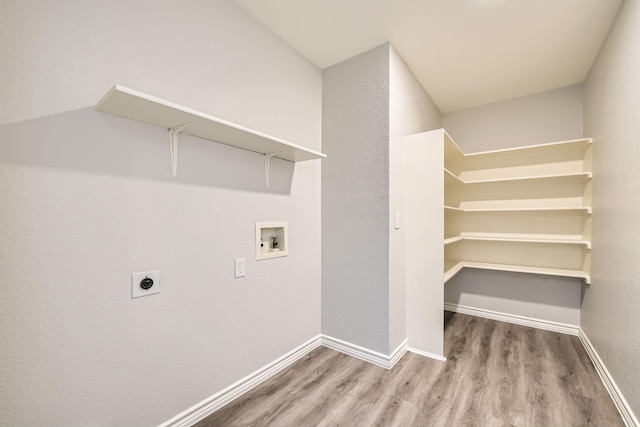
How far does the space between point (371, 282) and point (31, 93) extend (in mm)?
2165

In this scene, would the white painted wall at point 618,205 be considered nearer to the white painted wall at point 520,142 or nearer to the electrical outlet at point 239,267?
the white painted wall at point 520,142

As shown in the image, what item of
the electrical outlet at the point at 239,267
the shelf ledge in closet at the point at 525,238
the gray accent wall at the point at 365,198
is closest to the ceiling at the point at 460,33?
the gray accent wall at the point at 365,198

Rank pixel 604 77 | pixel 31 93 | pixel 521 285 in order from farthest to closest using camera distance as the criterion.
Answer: pixel 521 285 < pixel 604 77 < pixel 31 93

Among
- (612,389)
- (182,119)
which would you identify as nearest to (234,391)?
(182,119)

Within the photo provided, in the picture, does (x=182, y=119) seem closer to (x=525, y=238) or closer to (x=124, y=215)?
(x=124, y=215)

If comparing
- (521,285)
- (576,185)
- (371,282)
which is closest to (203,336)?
(371,282)

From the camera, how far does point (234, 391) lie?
1732 mm

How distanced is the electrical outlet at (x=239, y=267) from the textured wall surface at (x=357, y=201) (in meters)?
0.86

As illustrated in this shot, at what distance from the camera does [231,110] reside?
5.70ft

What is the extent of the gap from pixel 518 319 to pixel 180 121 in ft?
12.2

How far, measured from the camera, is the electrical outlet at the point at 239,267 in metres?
1.76

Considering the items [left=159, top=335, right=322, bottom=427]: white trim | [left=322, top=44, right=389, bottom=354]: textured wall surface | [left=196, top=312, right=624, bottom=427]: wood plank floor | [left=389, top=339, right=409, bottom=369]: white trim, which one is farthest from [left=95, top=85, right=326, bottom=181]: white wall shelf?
[left=389, top=339, right=409, bottom=369]: white trim

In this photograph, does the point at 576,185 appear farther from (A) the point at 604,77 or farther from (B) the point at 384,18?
(B) the point at 384,18

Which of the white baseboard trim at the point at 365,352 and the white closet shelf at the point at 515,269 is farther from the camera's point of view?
the white closet shelf at the point at 515,269
